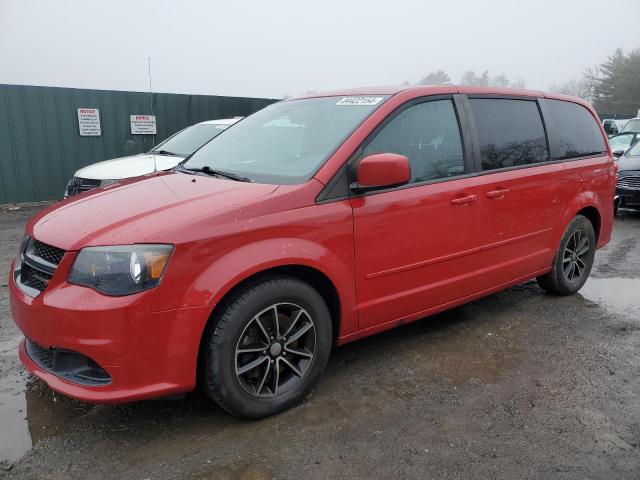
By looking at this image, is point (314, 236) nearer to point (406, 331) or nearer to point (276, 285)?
point (276, 285)

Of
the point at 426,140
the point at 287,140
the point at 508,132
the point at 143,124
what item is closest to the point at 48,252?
the point at 287,140

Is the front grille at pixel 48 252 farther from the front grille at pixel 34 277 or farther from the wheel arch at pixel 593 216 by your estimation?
the wheel arch at pixel 593 216

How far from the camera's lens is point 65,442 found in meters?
2.67

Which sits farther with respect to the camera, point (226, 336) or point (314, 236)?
point (314, 236)

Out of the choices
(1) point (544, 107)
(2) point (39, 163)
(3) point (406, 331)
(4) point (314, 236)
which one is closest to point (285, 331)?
(4) point (314, 236)

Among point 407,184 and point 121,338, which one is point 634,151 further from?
point 121,338

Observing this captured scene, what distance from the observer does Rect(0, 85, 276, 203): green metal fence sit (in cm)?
982

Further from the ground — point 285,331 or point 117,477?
point 285,331

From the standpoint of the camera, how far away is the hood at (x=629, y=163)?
9078 mm

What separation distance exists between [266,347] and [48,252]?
3.93 ft

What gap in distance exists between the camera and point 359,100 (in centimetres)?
346

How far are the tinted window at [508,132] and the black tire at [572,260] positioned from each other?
0.81 meters

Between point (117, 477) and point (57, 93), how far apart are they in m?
9.61

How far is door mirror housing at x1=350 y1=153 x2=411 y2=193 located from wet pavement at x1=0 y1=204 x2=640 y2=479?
1.25 m
